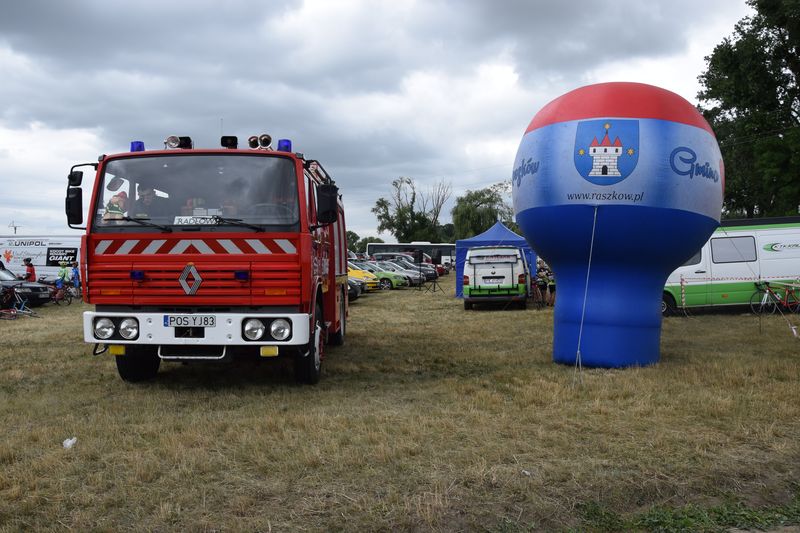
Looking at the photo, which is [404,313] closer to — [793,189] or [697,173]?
[697,173]

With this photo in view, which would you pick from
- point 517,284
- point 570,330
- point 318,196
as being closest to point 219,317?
point 318,196

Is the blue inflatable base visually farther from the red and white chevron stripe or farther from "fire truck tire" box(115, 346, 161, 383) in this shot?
"fire truck tire" box(115, 346, 161, 383)

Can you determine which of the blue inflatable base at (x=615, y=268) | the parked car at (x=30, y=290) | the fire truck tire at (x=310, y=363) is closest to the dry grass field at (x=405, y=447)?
the fire truck tire at (x=310, y=363)

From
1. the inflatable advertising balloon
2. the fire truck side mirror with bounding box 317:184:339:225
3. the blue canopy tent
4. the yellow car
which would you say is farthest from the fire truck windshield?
the yellow car

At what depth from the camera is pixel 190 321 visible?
6.15 m

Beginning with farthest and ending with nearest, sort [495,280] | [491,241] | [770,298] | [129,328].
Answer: [491,241] → [495,280] → [770,298] → [129,328]

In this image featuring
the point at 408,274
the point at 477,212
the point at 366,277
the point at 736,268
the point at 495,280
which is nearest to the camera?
the point at 736,268

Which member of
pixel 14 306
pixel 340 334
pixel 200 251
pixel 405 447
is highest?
pixel 200 251

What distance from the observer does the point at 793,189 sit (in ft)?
86.1

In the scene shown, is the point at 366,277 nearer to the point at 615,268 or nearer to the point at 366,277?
the point at 366,277

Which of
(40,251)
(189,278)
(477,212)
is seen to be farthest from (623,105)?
(477,212)

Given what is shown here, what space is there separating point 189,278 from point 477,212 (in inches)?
2678

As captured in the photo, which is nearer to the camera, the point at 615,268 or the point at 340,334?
the point at 615,268

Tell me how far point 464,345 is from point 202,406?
558cm
